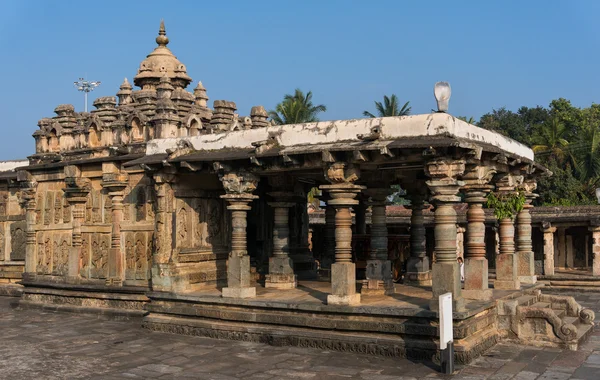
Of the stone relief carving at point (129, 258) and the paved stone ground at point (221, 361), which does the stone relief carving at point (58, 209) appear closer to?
the stone relief carving at point (129, 258)

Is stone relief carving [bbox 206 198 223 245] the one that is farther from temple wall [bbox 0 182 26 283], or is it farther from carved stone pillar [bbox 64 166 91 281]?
temple wall [bbox 0 182 26 283]

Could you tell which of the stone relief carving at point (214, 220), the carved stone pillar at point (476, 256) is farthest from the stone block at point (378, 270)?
the stone relief carving at point (214, 220)

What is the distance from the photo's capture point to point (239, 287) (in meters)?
12.3

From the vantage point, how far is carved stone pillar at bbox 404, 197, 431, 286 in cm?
1520

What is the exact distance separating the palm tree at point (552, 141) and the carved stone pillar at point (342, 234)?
93.4 feet

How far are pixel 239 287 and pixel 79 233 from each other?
5653 millimetres

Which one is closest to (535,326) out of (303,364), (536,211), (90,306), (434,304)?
(434,304)

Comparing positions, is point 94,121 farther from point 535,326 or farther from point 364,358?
point 535,326

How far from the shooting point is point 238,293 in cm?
1227

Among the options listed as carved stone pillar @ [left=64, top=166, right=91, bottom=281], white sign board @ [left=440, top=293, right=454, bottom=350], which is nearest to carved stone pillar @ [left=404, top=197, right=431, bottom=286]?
white sign board @ [left=440, top=293, right=454, bottom=350]

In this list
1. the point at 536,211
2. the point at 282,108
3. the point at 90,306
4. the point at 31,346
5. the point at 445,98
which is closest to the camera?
the point at 445,98

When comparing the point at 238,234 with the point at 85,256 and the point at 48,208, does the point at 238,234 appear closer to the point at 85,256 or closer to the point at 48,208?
the point at 85,256

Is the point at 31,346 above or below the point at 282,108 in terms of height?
below

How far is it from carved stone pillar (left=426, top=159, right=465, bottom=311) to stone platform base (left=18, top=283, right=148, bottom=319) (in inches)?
279
